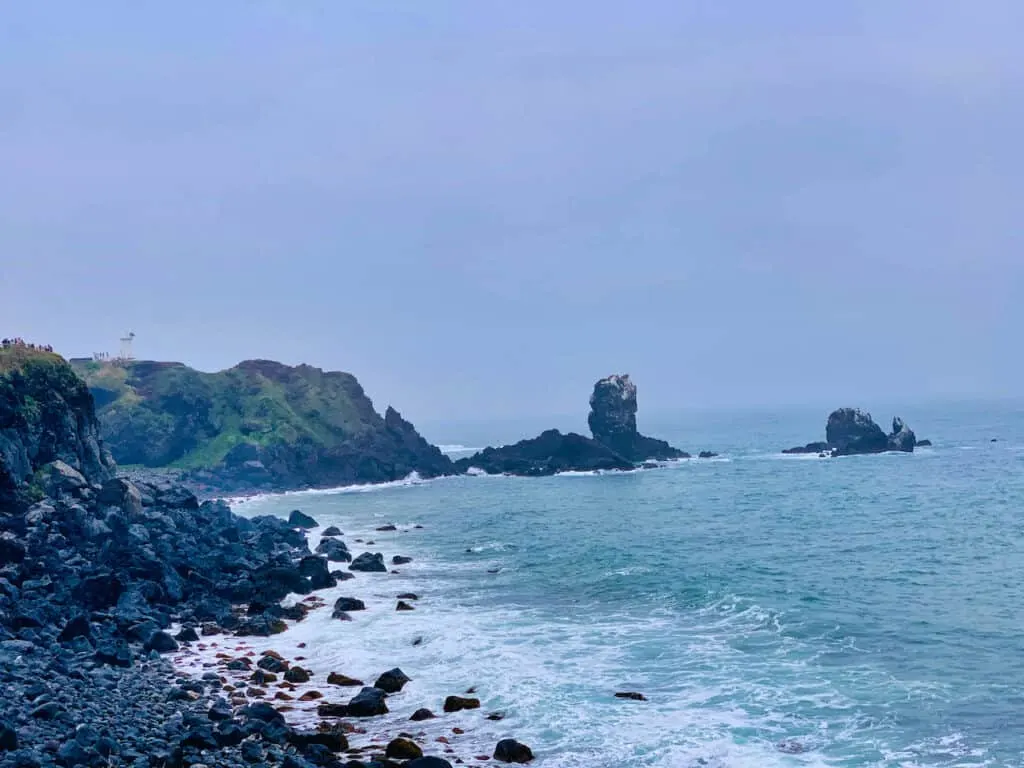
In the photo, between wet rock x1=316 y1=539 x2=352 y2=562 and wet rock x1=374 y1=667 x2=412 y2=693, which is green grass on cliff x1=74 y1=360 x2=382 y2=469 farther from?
wet rock x1=374 y1=667 x2=412 y2=693

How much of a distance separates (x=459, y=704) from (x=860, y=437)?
12150 cm

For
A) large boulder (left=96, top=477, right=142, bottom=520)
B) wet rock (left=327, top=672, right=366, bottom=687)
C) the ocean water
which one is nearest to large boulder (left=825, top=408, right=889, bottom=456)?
the ocean water

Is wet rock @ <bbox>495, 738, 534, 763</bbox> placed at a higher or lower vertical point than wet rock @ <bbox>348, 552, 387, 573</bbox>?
lower

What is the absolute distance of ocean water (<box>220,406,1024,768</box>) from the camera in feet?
83.3

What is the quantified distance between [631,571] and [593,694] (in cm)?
2259

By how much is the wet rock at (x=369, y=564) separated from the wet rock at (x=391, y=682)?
24585mm

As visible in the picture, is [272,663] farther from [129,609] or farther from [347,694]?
[129,609]

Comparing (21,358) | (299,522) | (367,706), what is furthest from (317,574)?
(21,358)

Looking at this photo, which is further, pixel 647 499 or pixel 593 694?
pixel 647 499

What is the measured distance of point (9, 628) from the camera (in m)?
32.4

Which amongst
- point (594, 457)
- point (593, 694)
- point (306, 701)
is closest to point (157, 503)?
point (306, 701)

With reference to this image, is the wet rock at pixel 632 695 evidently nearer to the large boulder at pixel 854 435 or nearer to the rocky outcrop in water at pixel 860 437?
the rocky outcrop in water at pixel 860 437

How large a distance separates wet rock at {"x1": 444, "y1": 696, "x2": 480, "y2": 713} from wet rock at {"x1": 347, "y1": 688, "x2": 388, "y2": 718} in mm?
1892

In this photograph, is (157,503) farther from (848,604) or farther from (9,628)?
(848,604)
